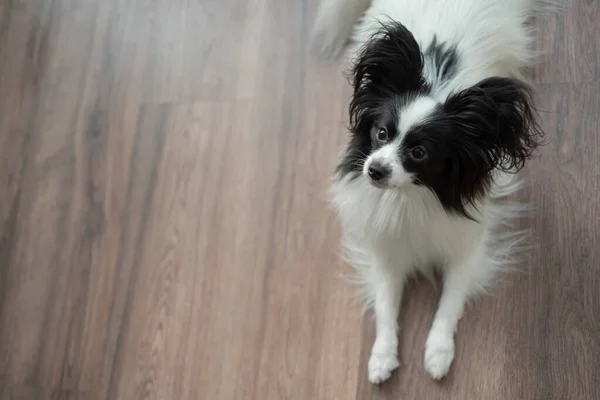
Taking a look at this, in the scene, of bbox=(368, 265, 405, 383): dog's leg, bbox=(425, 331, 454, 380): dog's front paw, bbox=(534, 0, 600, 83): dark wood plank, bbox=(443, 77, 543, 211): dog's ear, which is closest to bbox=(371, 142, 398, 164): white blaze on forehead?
bbox=(443, 77, 543, 211): dog's ear

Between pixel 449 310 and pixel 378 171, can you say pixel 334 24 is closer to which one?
pixel 378 171

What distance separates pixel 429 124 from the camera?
1.34 meters

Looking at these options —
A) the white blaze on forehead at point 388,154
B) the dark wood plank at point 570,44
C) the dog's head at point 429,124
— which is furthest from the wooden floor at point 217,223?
the white blaze on forehead at point 388,154

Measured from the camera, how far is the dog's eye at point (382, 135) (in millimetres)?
1403

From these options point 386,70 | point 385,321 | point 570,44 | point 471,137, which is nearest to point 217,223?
point 385,321

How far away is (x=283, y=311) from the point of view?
189cm

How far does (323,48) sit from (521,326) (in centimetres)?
105

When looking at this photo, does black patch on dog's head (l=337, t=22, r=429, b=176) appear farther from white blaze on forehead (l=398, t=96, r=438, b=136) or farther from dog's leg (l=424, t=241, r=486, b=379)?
dog's leg (l=424, t=241, r=486, b=379)

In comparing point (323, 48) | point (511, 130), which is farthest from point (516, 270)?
point (323, 48)

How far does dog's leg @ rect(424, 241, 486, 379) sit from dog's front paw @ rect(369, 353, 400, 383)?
0.09 m

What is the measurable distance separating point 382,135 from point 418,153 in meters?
0.09

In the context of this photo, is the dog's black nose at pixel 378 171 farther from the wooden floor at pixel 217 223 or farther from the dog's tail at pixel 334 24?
the dog's tail at pixel 334 24

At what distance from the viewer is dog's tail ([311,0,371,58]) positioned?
2025 mm

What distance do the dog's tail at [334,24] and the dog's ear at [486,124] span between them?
81 centimetres
